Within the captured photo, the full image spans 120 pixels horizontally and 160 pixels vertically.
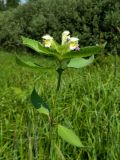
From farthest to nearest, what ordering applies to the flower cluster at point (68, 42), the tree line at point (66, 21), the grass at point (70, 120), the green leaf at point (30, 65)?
the tree line at point (66, 21) < the grass at point (70, 120) < the flower cluster at point (68, 42) < the green leaf at point (30, 65)

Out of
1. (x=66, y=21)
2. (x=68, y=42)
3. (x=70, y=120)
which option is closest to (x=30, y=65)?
(x=68, y=42)

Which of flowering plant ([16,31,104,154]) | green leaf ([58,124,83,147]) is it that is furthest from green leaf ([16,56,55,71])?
green leaf ([58,124,83,147])

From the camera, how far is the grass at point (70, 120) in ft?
10.7

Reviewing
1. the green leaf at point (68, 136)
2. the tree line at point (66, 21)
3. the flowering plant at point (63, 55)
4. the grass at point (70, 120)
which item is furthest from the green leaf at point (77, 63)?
the tree line at point (66, 21)

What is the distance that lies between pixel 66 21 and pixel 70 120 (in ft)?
41.6

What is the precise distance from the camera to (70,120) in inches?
150

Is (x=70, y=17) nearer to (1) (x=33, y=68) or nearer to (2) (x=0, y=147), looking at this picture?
(2) (x=0, y=147)

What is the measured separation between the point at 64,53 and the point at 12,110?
2.29 meters

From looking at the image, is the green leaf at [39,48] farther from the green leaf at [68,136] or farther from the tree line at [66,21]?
the tree line at [66,21]

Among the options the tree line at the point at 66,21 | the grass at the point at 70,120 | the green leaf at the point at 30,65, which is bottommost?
the grass at the point at 70,120

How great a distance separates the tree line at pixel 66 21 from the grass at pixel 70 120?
884cm

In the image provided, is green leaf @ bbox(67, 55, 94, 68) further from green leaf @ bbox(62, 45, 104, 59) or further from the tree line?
the tree line

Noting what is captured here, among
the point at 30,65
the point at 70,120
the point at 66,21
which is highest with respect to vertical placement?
the point at 66,21

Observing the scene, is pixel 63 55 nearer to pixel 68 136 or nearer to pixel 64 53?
pixel 64 53
